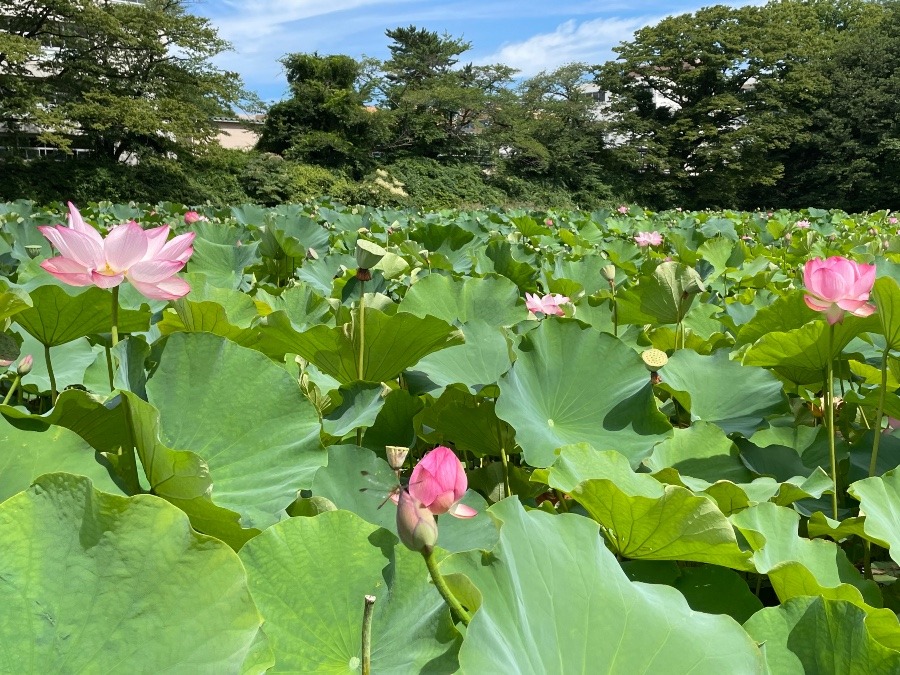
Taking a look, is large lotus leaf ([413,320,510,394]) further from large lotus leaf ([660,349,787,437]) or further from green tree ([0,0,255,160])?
green tree ([0,0,255,160])

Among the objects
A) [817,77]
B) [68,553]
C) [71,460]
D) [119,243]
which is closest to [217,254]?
[119,243]

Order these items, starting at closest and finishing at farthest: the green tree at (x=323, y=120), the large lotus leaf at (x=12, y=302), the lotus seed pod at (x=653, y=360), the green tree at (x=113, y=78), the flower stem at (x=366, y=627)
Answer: the flower stem at (x=366, y=627) → the large lotus leaf at (x=12, y=302) → the lotus seed pod at (x=653, y=360) → the green tree at (x=113, y=78) → the green tree at (x=323, y=120)

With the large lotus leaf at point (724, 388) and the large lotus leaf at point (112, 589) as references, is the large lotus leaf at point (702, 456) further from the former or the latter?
the large lotus leaf at point (112, 589)

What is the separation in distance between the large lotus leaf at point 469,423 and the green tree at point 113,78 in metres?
13.7

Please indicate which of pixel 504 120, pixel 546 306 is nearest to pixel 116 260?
pixel 546 306

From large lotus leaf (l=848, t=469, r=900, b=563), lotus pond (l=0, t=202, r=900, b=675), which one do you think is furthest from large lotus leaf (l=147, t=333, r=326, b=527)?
large lotus leaf (l=848, t=469, r=900, b=563)

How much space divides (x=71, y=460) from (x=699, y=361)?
808 millimetres

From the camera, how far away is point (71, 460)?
0.48 meters

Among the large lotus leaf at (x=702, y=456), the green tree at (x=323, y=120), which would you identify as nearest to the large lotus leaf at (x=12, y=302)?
the large lotus leaf at (x=702, y=456)

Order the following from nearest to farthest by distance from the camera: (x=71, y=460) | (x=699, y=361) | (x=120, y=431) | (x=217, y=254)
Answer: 1. (x=71, y=460)
2. (x=120, y=431)
3. (x=699, y=361)
4. (x=217, y=254)

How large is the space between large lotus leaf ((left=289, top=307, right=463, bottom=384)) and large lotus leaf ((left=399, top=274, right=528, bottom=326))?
10.9 inches

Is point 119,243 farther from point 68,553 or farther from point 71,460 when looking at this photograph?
point 68,553

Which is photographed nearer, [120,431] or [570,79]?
[120,431]

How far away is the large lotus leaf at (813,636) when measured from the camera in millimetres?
405
